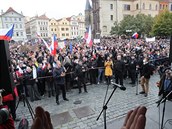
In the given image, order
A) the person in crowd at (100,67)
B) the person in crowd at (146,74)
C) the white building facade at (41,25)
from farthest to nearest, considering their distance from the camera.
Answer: the white building facade at (41,25), the person in crowd at (100,67), the person in crowd at (146,74)

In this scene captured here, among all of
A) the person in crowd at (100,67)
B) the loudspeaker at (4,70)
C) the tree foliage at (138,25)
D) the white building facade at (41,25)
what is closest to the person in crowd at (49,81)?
the person in crowd at (100,67)

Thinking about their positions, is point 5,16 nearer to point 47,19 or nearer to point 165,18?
point 47,19

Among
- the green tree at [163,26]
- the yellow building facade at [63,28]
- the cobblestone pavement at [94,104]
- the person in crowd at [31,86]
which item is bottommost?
the cobblestone pavement at [94,104]

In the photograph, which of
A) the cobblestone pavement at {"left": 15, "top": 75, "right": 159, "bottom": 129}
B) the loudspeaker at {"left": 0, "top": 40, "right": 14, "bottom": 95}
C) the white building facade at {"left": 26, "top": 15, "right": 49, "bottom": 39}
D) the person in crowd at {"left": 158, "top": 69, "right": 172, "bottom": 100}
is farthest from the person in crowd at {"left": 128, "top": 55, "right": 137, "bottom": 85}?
the white building facade at {"left": 26, "top": 15, "right": 49, "bottom": 39}

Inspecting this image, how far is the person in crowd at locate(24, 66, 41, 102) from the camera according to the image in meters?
7.85

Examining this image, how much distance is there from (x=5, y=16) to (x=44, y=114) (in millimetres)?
89277

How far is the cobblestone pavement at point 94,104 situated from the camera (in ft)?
18.3

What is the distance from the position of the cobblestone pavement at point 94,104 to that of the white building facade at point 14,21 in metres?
77.7

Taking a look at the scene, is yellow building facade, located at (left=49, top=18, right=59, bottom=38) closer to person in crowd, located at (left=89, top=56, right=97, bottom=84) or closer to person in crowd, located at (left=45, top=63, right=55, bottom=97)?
person in crowd, located at (left=89, top=56, right=97, bottom=84)

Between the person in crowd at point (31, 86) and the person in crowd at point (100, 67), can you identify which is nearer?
the person in crowd at point (31, 86)

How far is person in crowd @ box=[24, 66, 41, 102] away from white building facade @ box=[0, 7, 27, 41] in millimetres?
76969

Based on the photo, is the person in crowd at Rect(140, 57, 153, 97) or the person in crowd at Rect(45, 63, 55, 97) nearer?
the person in crowd at Rect(140, 57, 153, 97)

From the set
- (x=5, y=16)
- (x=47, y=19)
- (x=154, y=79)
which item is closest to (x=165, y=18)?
(x=154, y=79)

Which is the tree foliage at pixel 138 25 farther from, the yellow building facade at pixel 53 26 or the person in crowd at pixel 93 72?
the yellow building facade at pixel 53 26
